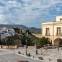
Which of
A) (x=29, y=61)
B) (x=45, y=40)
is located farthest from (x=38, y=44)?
(x=29, y=61)

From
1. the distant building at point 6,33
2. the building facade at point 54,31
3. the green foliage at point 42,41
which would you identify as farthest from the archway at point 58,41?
the distant building at point 6,33

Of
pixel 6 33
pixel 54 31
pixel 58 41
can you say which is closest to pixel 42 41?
pixel 58 41

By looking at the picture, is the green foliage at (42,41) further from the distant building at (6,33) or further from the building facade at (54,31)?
the distant building at (6,33)

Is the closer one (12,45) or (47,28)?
(12,45)

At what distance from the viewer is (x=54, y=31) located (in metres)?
54.9

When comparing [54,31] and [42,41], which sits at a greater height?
[54,31]

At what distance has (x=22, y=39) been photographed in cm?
5306

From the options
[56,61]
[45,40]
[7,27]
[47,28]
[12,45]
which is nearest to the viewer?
[56,61]

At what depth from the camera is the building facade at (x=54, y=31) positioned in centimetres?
5384

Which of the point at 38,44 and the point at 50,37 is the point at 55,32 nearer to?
the point at 50,37

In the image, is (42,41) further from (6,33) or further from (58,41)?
(6,33)

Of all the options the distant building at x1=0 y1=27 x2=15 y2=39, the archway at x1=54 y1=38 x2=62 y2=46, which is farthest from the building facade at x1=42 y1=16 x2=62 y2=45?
the distant building at x1=0 y1=27 x2=15 y2=39

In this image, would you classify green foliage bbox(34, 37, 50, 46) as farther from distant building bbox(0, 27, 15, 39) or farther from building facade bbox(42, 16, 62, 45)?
distant building bbox(0, 27, 15, 39)

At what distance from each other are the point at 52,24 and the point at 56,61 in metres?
26.0
